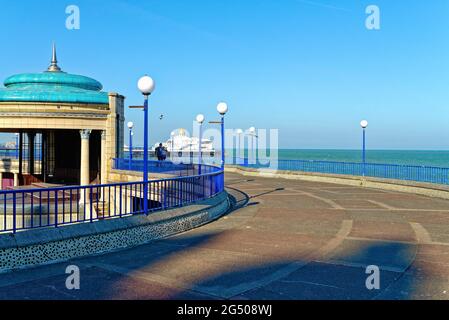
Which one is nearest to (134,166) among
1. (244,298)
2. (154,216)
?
(154,216)

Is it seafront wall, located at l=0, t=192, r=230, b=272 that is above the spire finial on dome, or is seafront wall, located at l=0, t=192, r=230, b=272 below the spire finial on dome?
below

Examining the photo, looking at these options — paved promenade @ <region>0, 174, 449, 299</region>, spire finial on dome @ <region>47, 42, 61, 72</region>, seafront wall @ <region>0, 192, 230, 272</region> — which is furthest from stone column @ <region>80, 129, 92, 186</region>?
seafront wall @ <region>0, 192, 230, 272</region>

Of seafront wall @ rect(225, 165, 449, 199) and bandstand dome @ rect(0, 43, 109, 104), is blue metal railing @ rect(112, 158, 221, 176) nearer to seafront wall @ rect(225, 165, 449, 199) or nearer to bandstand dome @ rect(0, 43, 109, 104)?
bandstand dome @ rect(0, 43, 109, 104)

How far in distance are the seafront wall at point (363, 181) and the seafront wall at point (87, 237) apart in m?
12.6

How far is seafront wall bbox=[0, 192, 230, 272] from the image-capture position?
21.0ft

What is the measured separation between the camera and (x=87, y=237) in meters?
7.32

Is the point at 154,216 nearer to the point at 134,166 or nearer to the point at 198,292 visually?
the point at 198,292

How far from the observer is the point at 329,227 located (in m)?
10.2

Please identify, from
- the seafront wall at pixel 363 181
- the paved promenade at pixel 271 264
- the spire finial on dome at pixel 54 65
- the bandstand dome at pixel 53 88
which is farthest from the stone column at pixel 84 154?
the seafront wall at pixel 363 181

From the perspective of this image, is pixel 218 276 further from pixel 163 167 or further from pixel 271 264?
pixel 163 167

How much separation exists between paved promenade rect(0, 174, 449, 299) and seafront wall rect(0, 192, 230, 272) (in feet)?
0.89

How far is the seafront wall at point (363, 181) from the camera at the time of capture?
1800cm

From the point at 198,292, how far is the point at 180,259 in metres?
1.73
